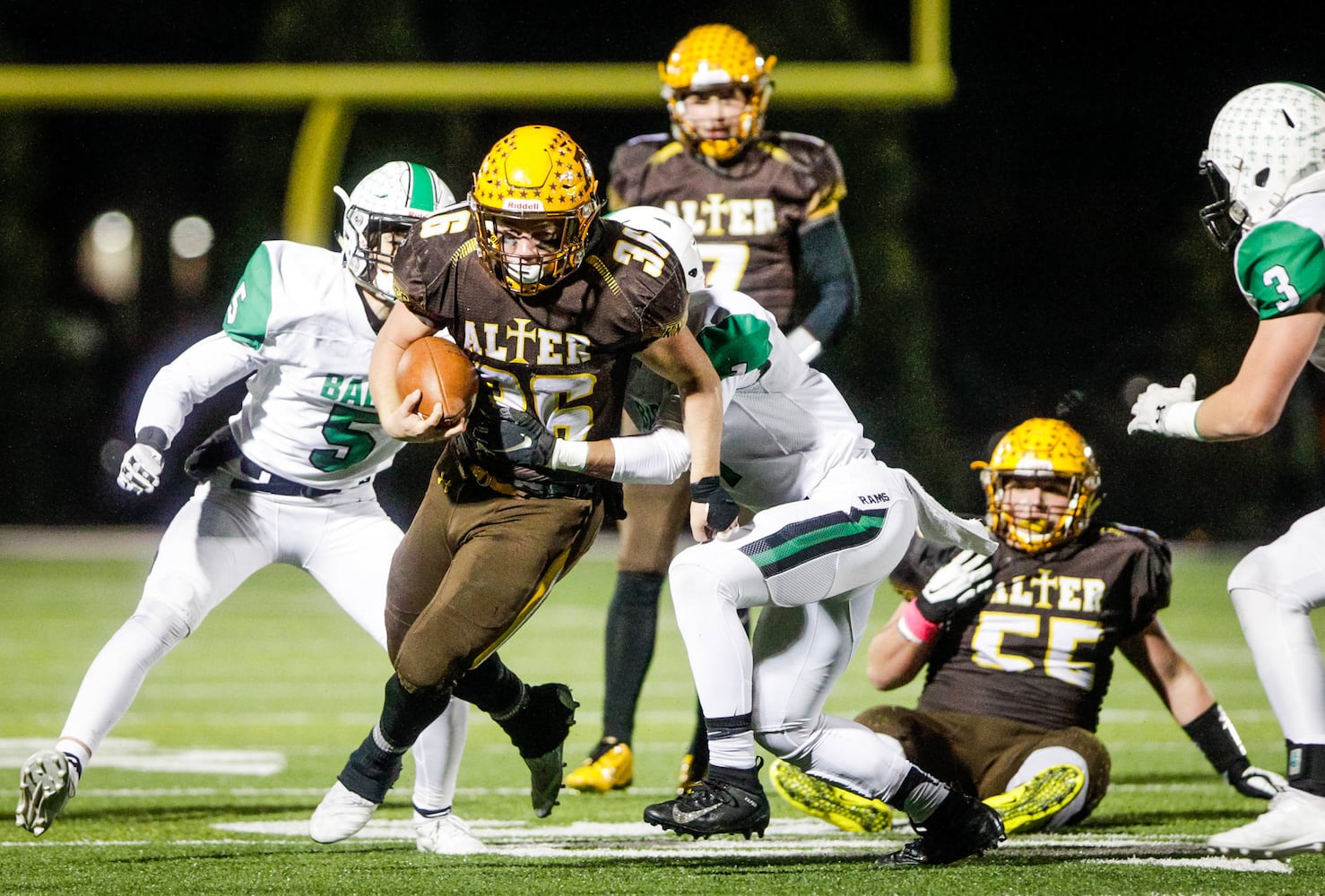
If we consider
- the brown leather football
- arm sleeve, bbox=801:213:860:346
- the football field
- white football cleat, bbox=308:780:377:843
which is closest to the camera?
the brown leather football

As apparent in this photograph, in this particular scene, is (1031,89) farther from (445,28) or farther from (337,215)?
(337,215)

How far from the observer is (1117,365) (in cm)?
1012

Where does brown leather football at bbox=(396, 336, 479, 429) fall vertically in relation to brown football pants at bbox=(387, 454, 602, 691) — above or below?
above

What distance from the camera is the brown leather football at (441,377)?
115 inches

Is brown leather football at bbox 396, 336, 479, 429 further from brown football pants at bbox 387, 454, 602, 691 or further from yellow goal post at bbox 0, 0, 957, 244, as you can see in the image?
yellow goal post at bbox 0, 0, 957, 244

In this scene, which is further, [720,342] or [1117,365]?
[1117,365]

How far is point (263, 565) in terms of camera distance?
12.4 ft

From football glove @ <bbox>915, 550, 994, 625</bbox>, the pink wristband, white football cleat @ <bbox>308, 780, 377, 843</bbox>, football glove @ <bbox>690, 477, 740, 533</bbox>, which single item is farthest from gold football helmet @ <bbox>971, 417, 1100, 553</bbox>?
white football cleat @ <bbox>308, 780, 377, 843</bbox>

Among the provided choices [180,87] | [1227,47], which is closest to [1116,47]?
[1227,47]

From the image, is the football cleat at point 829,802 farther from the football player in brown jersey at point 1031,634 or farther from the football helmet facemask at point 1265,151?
the football helmet facemask at point 1265,151

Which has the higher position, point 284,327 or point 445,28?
point 445,28

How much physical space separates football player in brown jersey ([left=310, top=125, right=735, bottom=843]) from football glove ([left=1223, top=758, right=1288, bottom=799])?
1533 millimetres

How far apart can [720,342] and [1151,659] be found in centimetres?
154

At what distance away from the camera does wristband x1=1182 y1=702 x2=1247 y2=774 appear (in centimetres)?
395
